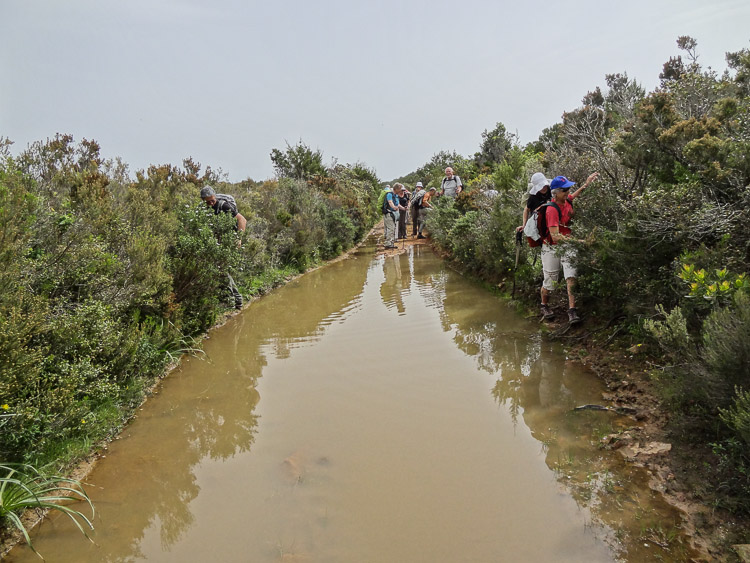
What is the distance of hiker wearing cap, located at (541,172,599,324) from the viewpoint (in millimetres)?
5656

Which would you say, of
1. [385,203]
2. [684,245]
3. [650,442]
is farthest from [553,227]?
[385,203]

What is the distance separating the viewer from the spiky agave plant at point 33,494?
2.91m

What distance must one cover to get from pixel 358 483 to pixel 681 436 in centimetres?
228

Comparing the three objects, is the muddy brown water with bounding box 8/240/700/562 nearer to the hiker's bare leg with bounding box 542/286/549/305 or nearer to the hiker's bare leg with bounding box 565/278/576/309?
the hiker's bare leg with bounding box 542/286/549/305

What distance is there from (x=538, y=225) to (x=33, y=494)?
18.6 ft

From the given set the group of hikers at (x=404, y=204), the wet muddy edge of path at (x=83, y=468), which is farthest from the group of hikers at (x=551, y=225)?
the group of hikers at (x=404, y=204)

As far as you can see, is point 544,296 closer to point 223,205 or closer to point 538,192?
point 538,192

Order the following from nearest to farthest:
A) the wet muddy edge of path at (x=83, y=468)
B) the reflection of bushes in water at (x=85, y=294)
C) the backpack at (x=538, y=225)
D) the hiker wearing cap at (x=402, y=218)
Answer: the wet muddy edge of path at (x=83, y=468) → the reflection of bushes in water at (x=85, y=294) → the backpack at (x=538, y=225) → the hiker wearing cap at (x=402, y=218)

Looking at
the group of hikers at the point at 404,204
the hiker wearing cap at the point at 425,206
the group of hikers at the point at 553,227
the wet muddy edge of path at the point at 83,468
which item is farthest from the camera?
the hiker wearing cap at the point at 425,206

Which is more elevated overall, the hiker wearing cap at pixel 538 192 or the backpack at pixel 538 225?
the hiker wearing cap at pixel 538 192

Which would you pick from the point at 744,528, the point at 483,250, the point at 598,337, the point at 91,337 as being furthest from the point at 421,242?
the point at 744,528

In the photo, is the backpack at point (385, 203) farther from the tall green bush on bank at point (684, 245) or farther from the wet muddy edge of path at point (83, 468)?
the wet muddy edge of path at point (83, 468)

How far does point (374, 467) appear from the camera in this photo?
3498 millimetres

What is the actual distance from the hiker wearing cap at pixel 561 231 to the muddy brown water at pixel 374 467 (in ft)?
2.58
